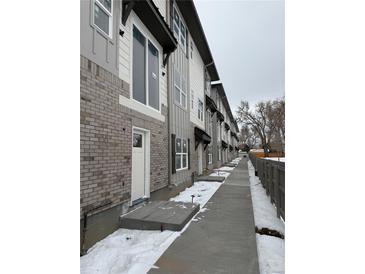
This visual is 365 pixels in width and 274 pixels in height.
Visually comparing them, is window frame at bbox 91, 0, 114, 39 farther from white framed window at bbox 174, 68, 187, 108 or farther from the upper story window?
the upper story window

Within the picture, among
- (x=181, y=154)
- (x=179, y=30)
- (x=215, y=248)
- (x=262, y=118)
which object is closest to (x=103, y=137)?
(x=215, y=248)

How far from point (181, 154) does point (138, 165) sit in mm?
3977

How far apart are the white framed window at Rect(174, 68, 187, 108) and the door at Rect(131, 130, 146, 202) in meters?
3.48

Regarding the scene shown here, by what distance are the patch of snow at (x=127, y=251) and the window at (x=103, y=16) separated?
151 inches

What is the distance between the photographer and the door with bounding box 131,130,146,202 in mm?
5414

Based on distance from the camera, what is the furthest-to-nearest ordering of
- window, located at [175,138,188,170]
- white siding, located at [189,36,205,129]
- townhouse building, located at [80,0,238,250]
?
white siding, located at [189,36,205,129], window, located at [175,138,188,170], townhouse building, located at [80,0,238,250]

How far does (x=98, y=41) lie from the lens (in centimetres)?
401

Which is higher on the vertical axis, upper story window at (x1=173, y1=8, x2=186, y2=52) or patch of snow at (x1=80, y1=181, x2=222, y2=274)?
upper story window at (x1=173, y1=8, x2=186, y2=52)

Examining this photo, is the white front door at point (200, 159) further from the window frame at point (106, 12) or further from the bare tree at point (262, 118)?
the bare tree at point (262, 118)

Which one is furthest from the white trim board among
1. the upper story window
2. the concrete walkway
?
the upper story window

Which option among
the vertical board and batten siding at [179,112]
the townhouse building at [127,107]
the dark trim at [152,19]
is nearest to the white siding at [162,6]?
the townhouse building at [127,107]

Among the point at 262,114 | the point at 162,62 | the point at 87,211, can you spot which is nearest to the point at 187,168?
the point at 162,62

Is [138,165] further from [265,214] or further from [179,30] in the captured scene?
[179,30]
